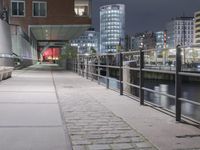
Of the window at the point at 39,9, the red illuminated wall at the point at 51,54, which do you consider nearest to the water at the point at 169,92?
the window at the point at 39,9

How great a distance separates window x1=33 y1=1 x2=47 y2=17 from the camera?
5559cm

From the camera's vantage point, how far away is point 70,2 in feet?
185

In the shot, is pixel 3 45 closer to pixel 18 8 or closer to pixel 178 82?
pixel 178 82

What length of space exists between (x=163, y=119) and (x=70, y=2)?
49713mm

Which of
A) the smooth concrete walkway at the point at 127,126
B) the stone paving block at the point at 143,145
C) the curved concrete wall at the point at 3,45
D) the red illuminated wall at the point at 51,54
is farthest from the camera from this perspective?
the red illuminated wall at the point at 51,54

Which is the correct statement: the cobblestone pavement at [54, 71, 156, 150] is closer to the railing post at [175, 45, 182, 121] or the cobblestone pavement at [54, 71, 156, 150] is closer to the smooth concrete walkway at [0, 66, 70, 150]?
the smooth concrete walkway at [0, 66, 70, 150]

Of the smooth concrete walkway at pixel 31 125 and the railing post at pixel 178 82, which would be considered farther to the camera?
the railing post at pixel 178 82

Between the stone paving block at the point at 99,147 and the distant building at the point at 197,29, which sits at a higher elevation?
the distant building at the point at 197,29

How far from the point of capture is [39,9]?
56.3 m

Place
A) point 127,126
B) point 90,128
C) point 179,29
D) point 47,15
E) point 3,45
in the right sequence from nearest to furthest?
point 90,128
point 127,126
point 3,45
point 47,15
point 179,29

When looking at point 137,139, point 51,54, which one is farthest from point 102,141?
point 51,54

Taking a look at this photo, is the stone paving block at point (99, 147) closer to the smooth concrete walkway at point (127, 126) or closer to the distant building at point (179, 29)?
the smooth concrete walkway at point (127, 126)

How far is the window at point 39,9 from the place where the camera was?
5559cm

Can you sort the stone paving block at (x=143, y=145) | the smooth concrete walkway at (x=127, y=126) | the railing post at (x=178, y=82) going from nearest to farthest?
the stone paving block at (x=143, y=145) → the smooth concrete walkway at (x=127, y=126) → the railing post at (x=178, y=82)
